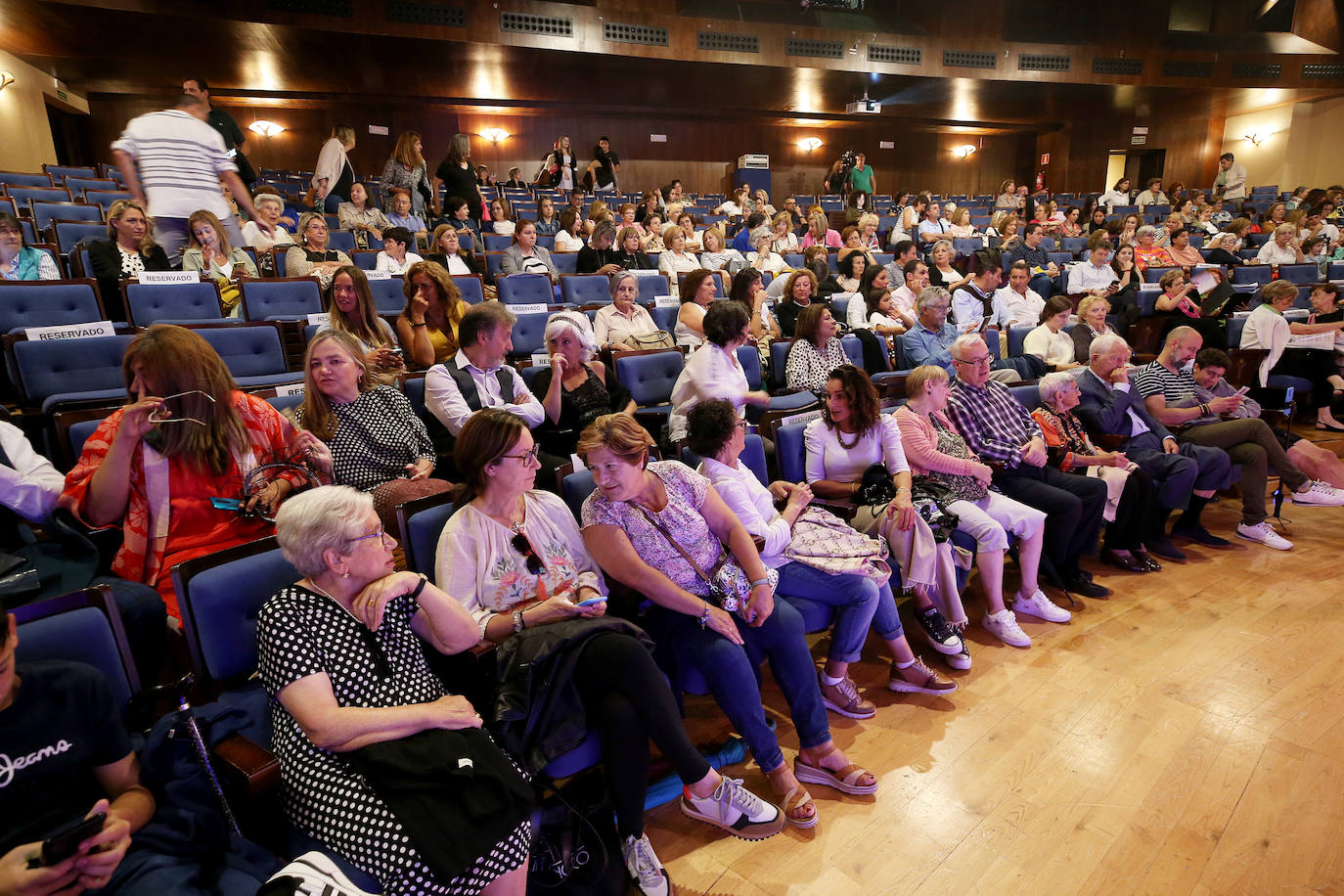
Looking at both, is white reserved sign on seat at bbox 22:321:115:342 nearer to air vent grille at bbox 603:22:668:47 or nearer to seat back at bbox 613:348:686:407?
seat back at bbox 613:348:686:407

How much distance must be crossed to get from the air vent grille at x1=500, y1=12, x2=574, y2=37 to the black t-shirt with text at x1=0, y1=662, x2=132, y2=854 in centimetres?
932

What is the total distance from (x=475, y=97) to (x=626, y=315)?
815 centimetres

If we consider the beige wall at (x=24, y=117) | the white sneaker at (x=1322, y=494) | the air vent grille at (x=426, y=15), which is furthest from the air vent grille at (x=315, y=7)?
the white sneaker at (x=1322, y=494)

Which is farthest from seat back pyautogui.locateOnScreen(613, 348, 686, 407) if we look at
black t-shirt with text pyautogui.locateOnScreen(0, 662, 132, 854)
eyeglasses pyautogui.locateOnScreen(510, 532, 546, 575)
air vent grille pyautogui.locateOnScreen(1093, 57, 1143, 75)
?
air vent grille pyautogui.locateOnScreen(1093, 57, 1143, 75)

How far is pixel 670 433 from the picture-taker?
285 cm

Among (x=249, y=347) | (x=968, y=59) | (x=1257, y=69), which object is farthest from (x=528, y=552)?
(x=1257, y=69)

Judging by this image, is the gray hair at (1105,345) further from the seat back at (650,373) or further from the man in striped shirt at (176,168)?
the man in striped shirt at (176,168)

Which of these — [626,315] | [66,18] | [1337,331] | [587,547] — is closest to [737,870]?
[587,547]

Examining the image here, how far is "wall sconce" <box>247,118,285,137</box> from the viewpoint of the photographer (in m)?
9.96

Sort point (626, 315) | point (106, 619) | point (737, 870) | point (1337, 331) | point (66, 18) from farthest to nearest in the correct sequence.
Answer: point (66, 18), point (1337, 331), point (626, 315), point (737, 870), point (106, 619)

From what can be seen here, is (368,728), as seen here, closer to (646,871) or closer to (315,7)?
(646,871)

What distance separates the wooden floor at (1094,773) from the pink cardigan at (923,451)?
1.94 ft

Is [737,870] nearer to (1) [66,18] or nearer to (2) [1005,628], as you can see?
(2) [1005,628]

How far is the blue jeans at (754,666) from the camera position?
164 centimetres
